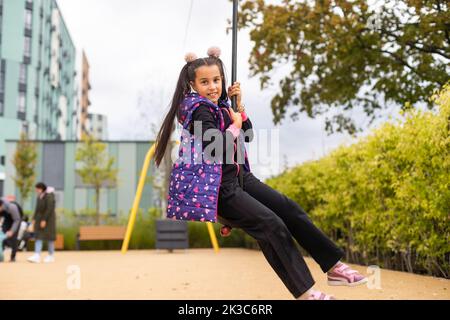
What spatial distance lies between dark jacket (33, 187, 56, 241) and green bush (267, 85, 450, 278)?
19.2 ft

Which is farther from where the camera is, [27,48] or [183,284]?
[27,48]

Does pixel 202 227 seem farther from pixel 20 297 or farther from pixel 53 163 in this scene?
pixel 53 163

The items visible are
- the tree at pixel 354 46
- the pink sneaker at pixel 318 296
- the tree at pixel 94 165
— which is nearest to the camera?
the pink sneaker at pixel 318 296

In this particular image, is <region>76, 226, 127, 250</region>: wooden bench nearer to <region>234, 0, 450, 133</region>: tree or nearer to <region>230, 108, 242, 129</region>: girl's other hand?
<region>234, 0, 450, 133</region>: tree

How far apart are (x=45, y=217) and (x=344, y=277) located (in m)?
11.8

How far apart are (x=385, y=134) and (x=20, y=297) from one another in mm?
5256

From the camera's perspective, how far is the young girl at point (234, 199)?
3.39 m

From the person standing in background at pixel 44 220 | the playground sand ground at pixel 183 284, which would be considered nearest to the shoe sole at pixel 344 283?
the playground sand ground at pixel 183 284

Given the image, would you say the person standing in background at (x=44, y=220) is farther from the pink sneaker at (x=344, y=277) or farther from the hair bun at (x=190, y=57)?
the pink sneaker at (x=344, y=277)

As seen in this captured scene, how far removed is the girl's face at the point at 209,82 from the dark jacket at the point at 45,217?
448 inches

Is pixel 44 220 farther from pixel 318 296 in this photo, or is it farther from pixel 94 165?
pixel 94 165

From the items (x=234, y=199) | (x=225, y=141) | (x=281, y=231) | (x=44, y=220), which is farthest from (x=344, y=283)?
(x=44, y=220)

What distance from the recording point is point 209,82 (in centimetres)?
368
